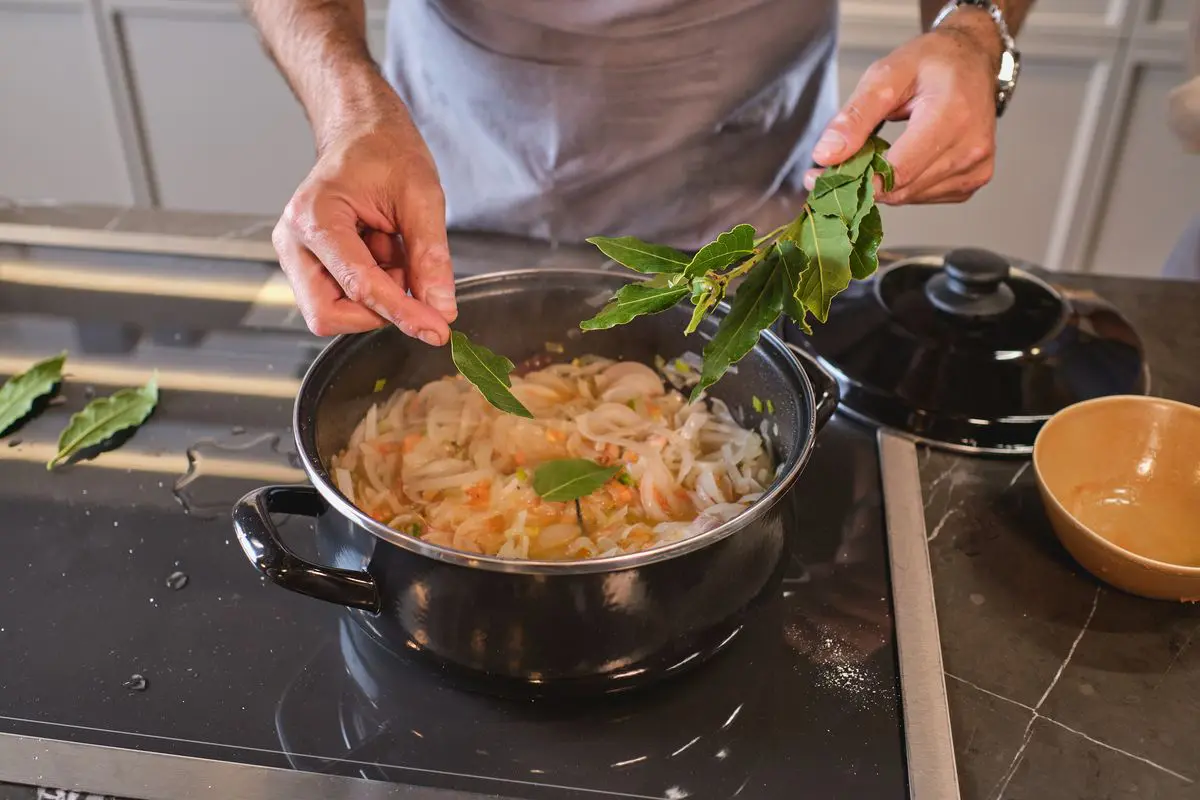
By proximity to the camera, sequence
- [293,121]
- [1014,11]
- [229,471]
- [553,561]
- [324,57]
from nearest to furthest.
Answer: [553,561] → [229,471] → [324,57] → [1014,11] → [293,121]

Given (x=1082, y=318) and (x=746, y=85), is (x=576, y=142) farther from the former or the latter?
(x=1082, y=318)

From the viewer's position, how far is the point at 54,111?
2.85 meters

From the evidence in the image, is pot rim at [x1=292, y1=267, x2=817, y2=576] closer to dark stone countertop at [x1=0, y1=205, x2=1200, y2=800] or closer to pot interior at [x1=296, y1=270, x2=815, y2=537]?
pot interior at [x1=296, y1=270, x2=815, y2=537]

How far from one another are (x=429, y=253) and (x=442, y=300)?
0.18ft

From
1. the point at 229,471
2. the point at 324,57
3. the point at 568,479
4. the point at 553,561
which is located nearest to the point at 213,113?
the point at 324,57

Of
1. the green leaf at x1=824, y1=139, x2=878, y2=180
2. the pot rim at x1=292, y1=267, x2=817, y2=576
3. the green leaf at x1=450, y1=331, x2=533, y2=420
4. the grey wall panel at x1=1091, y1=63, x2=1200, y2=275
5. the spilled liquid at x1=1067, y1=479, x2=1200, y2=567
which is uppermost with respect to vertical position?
Result: the green leaf at x1=824, y1=139, x2=878, y2=180

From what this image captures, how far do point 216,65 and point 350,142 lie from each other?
1967mm

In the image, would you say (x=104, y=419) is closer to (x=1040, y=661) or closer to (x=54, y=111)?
(x=1040, y=661)

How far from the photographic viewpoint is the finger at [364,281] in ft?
2.85

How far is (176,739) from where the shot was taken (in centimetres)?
81

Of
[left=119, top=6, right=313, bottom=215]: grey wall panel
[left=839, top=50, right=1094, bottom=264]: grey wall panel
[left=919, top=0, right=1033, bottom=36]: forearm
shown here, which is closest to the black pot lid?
[left=919, top=0, right=1033, bottom=36]: forearm

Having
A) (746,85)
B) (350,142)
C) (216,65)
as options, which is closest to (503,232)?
(746,85)

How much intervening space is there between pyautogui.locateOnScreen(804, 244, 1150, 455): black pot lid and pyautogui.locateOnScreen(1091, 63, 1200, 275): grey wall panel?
60.7 inches

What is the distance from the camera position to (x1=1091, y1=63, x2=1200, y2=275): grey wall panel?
247 centimetres
